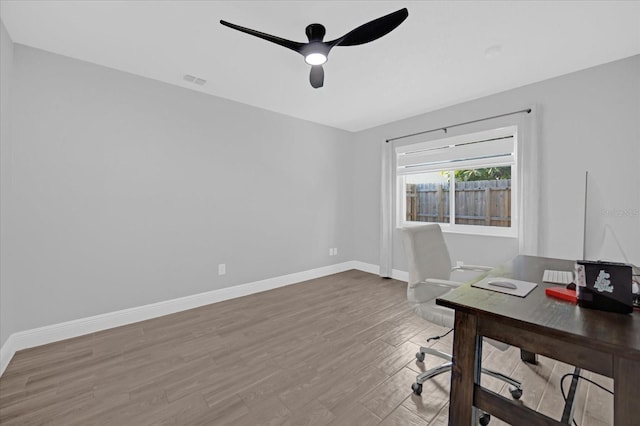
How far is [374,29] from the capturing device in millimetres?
1685

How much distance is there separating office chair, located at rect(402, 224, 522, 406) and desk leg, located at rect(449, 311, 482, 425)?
0.48 m

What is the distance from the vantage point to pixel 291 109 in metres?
3.78

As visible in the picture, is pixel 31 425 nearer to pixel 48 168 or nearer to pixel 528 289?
pixel 48 168

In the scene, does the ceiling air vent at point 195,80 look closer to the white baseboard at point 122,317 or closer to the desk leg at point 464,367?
the white baseboard at point 122,317

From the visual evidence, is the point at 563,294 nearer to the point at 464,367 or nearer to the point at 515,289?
the point at 515,289

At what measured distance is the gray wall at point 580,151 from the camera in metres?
2.44

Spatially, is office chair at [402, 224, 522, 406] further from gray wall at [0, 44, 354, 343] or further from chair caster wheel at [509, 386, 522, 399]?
gray wall at [0, 44, 354, 343]

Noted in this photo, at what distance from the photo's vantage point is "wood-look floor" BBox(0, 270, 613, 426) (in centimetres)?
155

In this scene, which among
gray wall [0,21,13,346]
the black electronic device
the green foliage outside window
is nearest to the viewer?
the black electronic device

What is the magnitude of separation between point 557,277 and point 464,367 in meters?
0.87

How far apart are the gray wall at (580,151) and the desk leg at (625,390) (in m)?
1.87

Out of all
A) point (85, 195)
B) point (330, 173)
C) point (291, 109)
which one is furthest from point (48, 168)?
point (330, 173)

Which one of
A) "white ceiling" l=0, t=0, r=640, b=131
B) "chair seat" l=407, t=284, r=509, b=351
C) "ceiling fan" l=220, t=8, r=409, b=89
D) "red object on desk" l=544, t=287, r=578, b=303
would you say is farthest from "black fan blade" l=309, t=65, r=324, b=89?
"red object on desk" l=544, t=287, r=578, b=303

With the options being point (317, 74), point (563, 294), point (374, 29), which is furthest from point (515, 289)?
point (317, 74)
